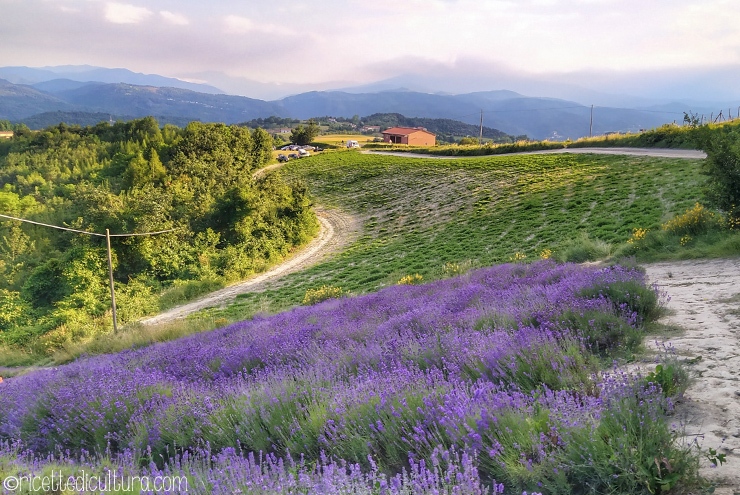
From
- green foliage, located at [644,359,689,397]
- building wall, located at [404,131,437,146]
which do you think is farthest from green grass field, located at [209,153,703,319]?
building wall, located at [404,131,437,146]

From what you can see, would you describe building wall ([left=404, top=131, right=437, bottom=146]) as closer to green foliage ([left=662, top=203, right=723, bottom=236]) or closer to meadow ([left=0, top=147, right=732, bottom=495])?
green foliage ([left=662, top=203, right=723, bottom=236])

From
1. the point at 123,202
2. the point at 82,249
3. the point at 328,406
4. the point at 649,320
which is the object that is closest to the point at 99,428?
the point at 328,406

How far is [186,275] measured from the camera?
2564cm

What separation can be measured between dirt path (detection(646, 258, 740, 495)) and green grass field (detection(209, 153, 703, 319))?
5.99 metres

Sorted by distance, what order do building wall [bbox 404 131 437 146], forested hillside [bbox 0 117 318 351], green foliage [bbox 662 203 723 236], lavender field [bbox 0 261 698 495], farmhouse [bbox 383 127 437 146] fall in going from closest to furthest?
lavender field [bbox 0 261 698 495]
green foliage [bbox 662 203 723 236]
forested hillside [bbox 0 117 318 351]
farmhouse [bbox 383 127 437 146]
building wall [bbox 404 131 437 146]

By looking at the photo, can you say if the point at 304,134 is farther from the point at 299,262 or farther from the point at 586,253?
the point at 586,253

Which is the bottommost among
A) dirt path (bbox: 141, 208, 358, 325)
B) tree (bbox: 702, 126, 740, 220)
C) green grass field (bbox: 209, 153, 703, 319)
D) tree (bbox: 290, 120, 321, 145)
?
dirt path (bbox: 141, 208, 358, 325)

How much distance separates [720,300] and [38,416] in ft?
29.1

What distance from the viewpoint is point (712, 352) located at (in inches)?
157

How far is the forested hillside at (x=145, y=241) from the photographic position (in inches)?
888

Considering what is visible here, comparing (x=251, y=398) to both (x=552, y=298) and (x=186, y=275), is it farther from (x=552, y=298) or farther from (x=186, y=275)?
(x=186, y=275)

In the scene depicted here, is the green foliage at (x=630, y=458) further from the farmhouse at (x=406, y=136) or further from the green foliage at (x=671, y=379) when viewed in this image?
the farmhouse at (x=406, y=136)

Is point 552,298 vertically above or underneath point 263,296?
above

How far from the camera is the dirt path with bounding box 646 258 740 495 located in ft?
8.31
